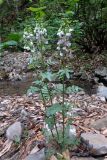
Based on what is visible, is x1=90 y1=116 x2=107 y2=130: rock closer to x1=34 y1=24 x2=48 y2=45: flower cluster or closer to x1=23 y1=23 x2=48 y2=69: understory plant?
x1=23 y1=23 x2=48 y2=69: understory plant

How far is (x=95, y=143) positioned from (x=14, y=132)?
3.09ft

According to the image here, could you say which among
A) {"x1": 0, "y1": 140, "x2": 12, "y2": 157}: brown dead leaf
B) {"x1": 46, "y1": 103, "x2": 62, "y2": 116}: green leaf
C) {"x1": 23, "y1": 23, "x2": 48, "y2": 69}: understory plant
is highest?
{"x1": 23, "y1": 23, "x2": 48, "y2": 69}: understory plant

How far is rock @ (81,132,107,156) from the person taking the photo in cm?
366

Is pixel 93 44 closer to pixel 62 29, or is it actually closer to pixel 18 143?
pixel 18 143

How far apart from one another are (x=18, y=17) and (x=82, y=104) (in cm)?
942

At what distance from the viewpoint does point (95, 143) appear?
370cm

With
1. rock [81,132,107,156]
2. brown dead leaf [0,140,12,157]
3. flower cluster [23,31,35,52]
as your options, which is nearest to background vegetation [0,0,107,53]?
brown dead leaf [0,140,12,157]

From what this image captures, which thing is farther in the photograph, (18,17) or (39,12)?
(18,17)

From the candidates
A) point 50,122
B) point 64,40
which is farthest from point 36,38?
point 50,122

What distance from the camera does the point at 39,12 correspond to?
3.32 m

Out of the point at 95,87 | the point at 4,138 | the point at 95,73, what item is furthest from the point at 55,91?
the point at 95,73

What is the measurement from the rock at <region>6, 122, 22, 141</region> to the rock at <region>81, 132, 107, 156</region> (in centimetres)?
71

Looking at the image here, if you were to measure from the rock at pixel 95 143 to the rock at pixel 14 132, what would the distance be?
71 cm

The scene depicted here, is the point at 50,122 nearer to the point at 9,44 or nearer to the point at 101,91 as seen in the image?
the point at 101,91
